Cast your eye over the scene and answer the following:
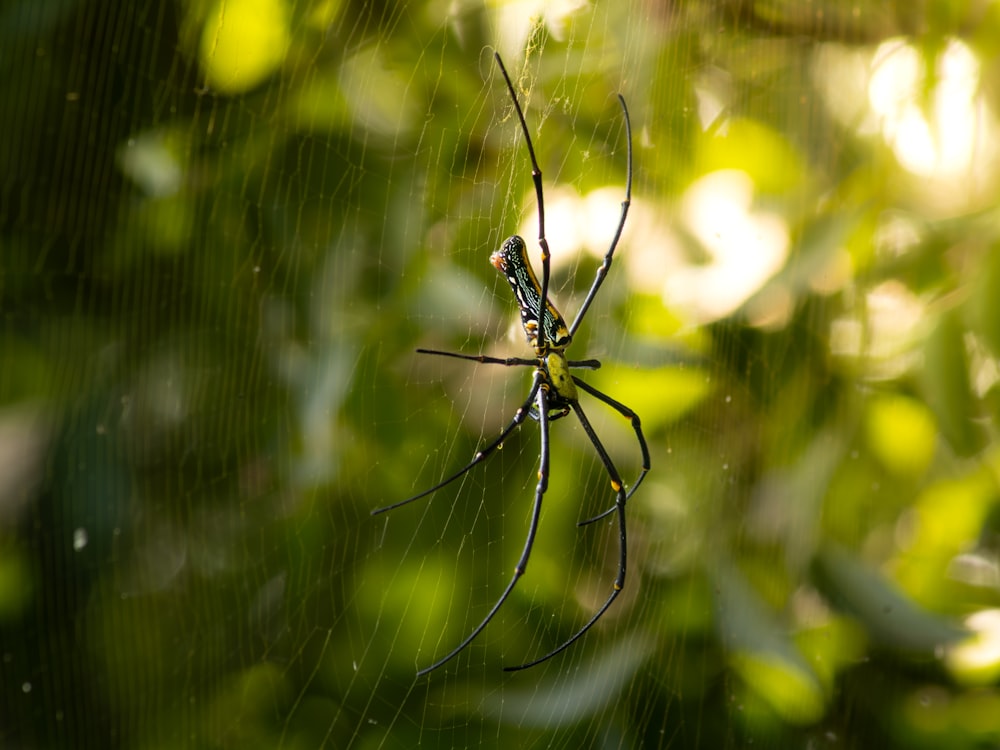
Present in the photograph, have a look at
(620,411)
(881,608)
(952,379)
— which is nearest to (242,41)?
(620,411)

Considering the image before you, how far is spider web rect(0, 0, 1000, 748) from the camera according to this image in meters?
0.71

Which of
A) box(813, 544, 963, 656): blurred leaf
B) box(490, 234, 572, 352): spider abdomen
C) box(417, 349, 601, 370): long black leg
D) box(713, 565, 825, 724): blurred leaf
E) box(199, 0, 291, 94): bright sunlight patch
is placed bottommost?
A: box(713, 565, 825, 724): blurred leaf

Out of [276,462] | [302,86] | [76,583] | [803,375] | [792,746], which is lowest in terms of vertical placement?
[792,746]

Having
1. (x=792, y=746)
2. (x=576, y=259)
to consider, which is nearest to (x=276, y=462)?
(x=576, y=259)

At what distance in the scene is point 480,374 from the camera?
71 cm

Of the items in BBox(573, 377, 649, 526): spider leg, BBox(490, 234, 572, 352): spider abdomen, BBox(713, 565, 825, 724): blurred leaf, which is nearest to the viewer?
BBox(490, 234, 572, 352): spider abdomen

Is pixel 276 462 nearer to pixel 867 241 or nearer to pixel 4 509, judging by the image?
pixel 4 509

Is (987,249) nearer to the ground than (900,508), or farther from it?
farther from it

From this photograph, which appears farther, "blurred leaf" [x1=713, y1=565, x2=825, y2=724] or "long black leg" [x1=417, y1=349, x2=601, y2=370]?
"blurred leaf" [x1=713, y1=565, x2=825, y2=724]

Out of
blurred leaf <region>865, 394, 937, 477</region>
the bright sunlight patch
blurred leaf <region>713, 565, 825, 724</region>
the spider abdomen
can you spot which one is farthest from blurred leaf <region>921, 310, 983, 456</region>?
the bright sunlight patch

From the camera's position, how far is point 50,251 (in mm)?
707

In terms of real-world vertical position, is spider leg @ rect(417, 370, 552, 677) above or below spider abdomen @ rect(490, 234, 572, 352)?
below

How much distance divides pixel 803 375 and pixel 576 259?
0.32 meters

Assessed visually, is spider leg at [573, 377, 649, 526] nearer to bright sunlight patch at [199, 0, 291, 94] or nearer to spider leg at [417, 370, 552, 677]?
spider leg at [417, 370, 552, 677]
